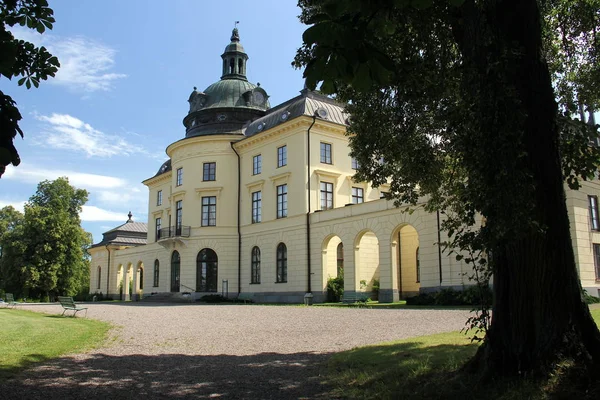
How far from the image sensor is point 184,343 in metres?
12.2

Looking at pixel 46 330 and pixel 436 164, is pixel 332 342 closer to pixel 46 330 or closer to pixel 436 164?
pixel 436 164

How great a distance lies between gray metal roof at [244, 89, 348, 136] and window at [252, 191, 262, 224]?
434cm

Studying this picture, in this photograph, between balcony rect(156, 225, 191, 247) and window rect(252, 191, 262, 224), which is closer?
window rect(252, 191, 262, 224)

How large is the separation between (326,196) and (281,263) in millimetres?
5220

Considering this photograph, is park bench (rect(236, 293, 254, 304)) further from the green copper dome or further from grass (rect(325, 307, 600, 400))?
grass (rect(325, 307, 600, 400))

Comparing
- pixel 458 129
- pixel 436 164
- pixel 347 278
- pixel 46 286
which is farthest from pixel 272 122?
pixel 458 129

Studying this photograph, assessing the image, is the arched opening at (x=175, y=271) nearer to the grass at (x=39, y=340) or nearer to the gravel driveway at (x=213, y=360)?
the grass at (x=39, y=340)

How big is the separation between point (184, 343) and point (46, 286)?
1500 inches

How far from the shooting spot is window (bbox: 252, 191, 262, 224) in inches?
1479

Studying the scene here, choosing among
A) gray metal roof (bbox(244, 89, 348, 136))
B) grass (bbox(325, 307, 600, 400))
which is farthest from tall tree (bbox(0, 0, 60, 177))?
gray metal roof (bbox(244, 89, 348, 136))

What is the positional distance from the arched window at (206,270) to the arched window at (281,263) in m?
5.92

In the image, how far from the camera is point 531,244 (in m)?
6.02

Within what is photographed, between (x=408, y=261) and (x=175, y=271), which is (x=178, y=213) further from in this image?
(x=408, y=261)

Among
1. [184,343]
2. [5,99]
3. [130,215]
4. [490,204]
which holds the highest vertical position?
[130,215]
